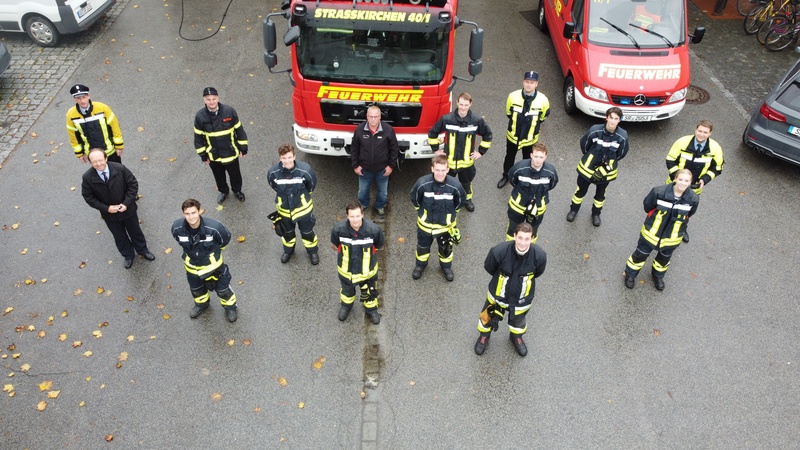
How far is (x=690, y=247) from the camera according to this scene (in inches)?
313

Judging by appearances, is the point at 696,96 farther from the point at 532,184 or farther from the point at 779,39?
the point at 532,184

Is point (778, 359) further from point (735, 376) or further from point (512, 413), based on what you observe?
point (512, 413)

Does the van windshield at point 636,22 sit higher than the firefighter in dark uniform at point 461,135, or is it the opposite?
the van windshield at point 636,22

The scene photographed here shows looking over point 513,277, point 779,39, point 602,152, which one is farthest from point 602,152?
point 779,39

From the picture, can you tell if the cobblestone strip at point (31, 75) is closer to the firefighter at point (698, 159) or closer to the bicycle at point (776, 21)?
the firefighter at point (698, 159)

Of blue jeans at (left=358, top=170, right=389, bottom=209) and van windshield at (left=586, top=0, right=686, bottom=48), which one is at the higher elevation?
van windshield at (left=586, top=0, right=686, bottom=48)

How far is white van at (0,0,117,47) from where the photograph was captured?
1191 centimetres

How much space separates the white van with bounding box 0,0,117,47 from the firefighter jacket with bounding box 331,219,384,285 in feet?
31.4

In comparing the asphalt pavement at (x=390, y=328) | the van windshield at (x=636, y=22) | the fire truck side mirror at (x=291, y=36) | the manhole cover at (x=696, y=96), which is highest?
the fire truck side mirror at (x=291, y=36)

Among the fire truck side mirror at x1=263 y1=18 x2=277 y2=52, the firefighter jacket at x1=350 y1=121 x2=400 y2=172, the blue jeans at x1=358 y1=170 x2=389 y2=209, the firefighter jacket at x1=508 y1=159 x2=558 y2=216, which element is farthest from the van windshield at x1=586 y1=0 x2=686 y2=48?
the fire truck side mirror at x1=263 y1=18 x2=277 y2=52

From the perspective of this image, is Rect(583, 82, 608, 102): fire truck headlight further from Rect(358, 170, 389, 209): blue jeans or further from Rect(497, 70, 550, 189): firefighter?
Rect(358, 170, 389, 209): blue jeans

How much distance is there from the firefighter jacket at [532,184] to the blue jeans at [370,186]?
6.14ft

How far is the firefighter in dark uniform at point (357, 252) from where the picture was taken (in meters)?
6.09

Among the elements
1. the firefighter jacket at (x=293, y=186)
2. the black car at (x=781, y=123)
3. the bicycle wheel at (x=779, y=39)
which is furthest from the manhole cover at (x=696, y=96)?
the firefighter jacket at (x=293, y=186)
